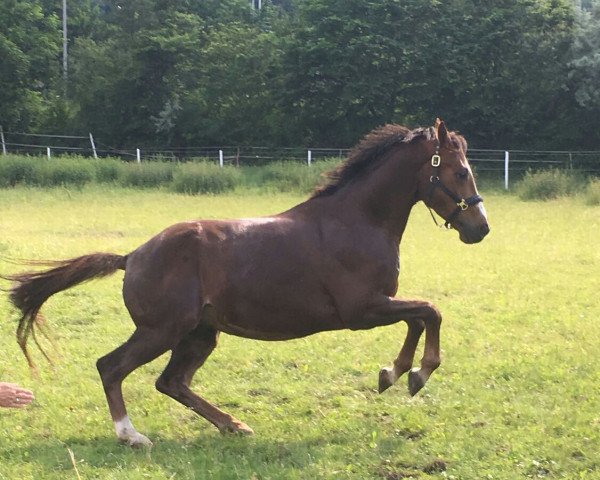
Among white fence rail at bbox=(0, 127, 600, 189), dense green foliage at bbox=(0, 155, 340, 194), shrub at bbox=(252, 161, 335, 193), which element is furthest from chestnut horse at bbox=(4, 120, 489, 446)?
white fence rail at bbox=(0, 127, 600, 189)

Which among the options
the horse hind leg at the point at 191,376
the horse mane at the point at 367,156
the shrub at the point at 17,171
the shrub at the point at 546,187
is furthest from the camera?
the shrub at the point at 17,171

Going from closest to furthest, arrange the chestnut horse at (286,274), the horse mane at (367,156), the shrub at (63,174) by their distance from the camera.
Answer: the chestnut horse at (286,274) < the horse mane at (367,156) < the shrub at (63,174)

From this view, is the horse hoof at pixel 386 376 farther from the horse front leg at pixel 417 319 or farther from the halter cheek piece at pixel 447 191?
the halter cheek piece at pixel 447 191

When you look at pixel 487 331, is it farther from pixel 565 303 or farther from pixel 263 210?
pixel 263 210

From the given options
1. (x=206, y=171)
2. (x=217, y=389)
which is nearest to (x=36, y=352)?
(x=217, y=389)

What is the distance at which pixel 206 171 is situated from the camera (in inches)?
1031

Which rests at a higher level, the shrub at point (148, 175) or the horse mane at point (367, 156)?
the horse mane at point (367, 156)

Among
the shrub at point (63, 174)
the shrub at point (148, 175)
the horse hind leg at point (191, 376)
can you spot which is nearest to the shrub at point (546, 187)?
the shrub at point (148, 175)

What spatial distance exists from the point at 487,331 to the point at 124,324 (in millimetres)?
3763

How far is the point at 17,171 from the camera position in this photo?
28.7 m

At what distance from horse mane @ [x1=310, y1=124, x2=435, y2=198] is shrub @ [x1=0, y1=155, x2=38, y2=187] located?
24583 millimetres

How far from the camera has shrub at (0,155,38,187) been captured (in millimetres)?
28359

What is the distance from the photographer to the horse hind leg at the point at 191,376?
210 inches

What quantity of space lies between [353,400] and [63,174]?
945 inches
